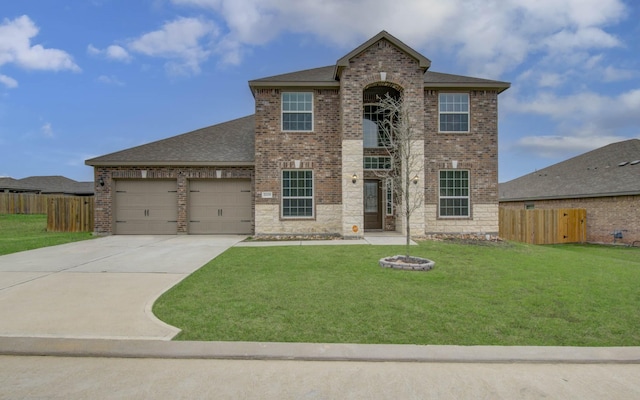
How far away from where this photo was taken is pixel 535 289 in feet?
21.7

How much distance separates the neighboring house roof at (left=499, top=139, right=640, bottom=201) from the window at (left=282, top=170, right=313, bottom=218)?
1449 centimetres

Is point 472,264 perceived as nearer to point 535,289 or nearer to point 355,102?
point 535,289

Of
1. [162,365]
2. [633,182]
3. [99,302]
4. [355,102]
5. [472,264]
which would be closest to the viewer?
[162,365]

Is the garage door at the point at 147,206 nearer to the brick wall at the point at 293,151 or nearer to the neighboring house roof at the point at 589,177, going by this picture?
the brick wall at the point at 293,151

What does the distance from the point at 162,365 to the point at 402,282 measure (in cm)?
450

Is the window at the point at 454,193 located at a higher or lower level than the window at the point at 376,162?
lower

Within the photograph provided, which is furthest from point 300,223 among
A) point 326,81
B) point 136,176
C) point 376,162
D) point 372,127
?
point 136,176

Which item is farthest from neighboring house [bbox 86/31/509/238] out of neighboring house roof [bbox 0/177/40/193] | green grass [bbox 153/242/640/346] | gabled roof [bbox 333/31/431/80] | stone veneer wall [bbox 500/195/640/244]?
neighboring house roof [bbox 0/177/40/193]

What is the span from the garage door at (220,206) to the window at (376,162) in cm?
515

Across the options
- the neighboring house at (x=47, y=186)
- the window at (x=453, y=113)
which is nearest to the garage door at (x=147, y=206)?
the window at (x=453, y=113)

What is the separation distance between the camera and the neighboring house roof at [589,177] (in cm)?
1806

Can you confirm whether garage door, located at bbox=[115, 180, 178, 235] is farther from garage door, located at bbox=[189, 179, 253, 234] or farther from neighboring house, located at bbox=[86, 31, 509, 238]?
garage door, located at bbox=[189, 179, 253, 234]

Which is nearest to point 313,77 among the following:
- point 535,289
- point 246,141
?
point 246,141

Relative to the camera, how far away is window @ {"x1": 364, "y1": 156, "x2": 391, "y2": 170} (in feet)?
51.3
